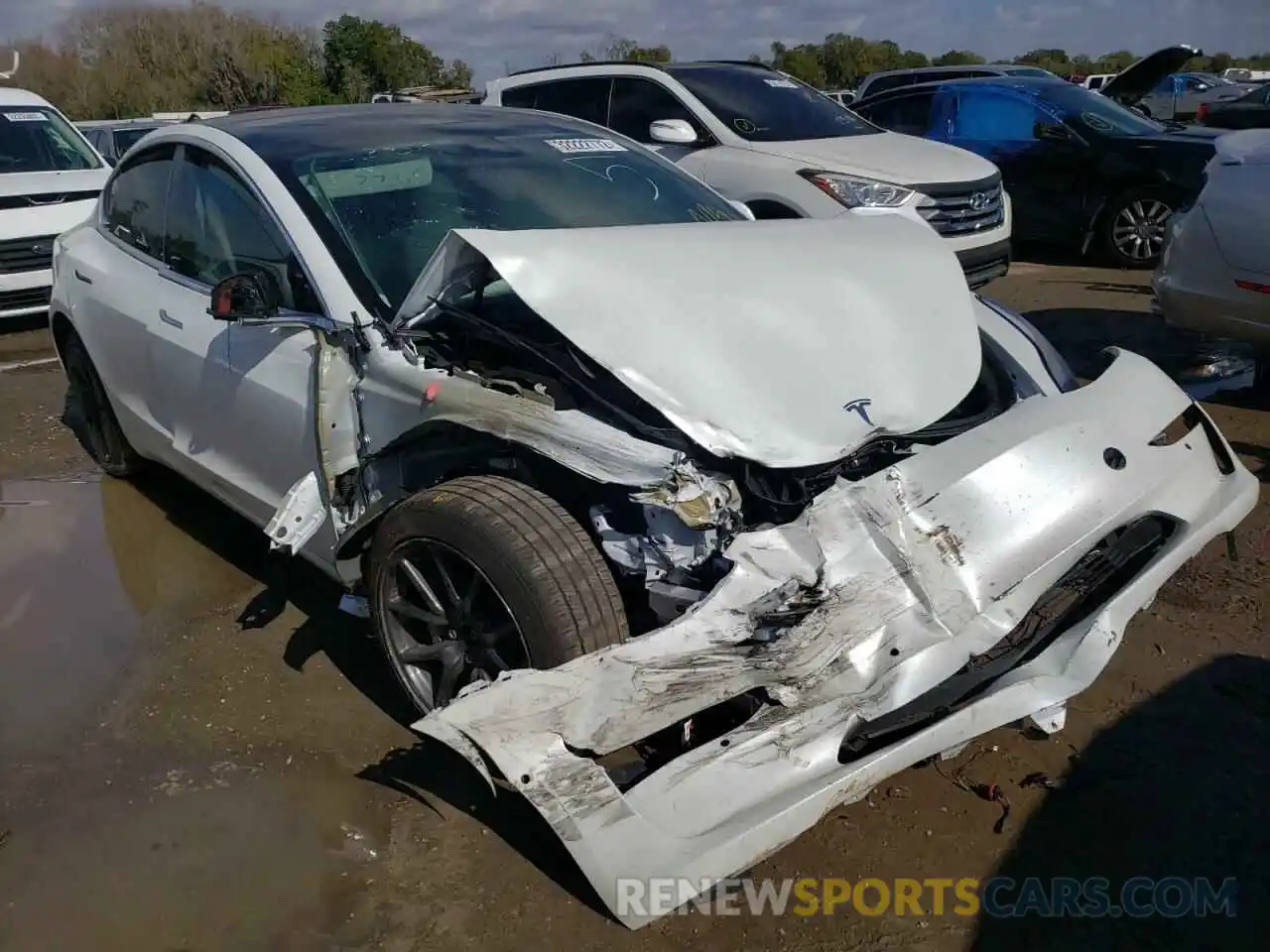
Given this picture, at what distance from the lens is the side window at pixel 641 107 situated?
7.93 metres

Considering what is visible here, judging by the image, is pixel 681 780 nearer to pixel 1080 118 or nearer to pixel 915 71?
pixel 1080 118

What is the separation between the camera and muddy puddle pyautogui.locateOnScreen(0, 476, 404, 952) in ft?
8.17

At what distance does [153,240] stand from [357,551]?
1.88 metres

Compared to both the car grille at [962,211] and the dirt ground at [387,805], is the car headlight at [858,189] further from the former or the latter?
the dirt ground at [387,805]

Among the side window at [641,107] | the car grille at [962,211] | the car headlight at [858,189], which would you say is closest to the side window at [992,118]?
the car grille at [962,211]

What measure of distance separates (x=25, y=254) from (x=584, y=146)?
241 inches

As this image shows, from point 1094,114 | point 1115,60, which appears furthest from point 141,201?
point 1115,60

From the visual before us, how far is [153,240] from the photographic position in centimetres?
416

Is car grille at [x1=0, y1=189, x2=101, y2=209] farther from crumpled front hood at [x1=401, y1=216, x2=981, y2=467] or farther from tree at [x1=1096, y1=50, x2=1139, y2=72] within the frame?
tree at [x1=1096, y1=50, x2=1139, y2=72]

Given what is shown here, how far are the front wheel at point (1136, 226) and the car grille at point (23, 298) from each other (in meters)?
8.78

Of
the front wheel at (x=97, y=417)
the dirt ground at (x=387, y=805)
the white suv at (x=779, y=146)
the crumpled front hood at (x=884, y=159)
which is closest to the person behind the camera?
the dirt ground at (x=387, y=805)

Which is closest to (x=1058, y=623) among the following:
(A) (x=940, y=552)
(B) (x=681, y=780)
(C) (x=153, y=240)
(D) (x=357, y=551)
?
(A) (x=940, y=552)

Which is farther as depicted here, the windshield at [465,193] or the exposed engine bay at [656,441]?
the windshield at [465,193]

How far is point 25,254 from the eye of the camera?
8266 mm
